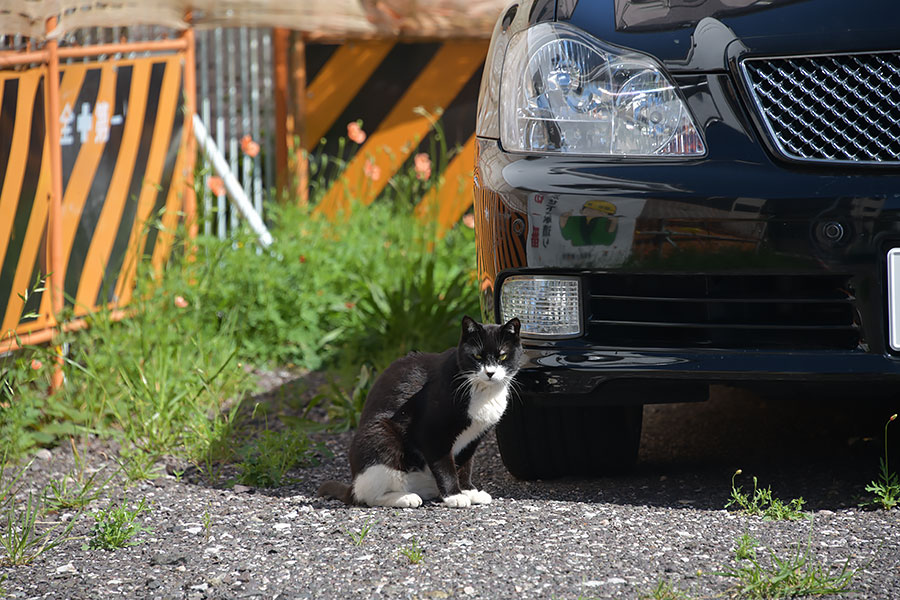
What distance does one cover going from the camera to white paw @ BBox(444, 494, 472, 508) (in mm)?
3168

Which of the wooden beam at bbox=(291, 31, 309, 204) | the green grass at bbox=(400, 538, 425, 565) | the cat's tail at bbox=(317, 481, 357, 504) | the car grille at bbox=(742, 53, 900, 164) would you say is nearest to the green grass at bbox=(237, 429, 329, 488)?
the cat's tail at bbox=(317, 481, 357, 504)

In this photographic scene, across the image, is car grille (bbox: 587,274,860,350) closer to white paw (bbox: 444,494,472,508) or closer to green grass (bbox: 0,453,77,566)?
white paw (bbox: 444,494,472,508)

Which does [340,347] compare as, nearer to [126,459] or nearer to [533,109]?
[126,459]

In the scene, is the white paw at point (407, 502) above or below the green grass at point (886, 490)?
below

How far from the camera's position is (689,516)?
3.00 m

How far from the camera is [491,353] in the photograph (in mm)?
3115

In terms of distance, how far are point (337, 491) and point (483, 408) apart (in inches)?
20.6

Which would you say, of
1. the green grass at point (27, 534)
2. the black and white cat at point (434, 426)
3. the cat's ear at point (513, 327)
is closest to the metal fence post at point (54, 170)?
the green grass at point (27, 534)

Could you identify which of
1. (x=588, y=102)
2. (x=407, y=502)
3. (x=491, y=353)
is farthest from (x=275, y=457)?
(x=588, y=102)

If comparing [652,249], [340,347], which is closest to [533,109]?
[652,249]

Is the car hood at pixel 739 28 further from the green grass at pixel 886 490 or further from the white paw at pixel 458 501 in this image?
the white paw at pixel 458 501

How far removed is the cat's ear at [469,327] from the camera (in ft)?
10.4

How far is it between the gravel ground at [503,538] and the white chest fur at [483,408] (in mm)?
214

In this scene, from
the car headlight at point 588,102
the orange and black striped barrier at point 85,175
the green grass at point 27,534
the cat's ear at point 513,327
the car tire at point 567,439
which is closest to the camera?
the green grass at point 27,534
